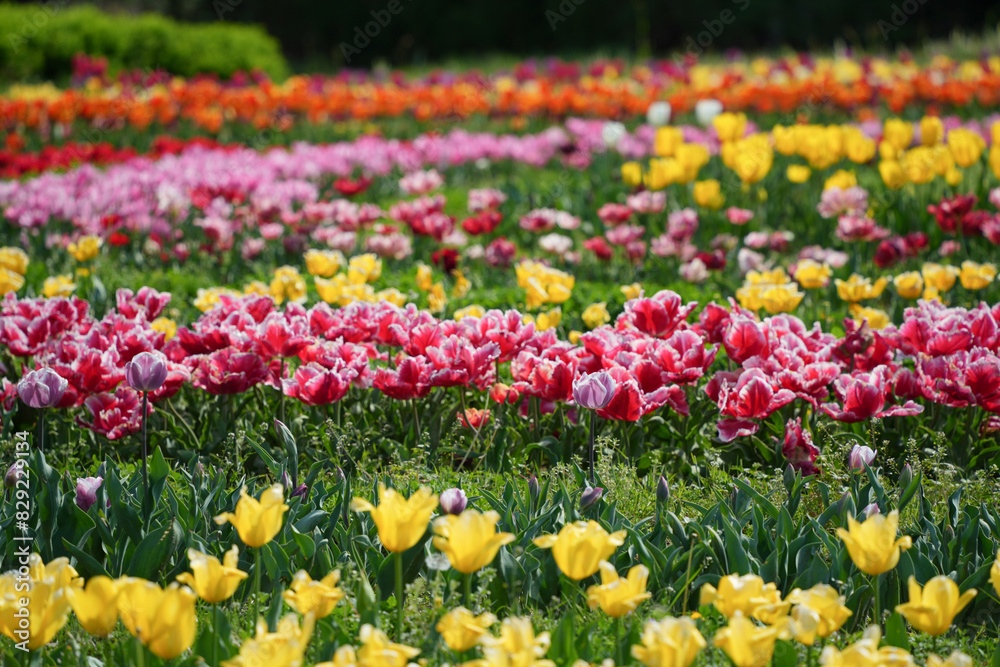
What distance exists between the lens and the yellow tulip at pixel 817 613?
1.54 metres

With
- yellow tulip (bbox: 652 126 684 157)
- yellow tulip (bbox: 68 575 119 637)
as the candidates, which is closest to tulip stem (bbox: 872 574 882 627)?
yellow tulip (bbox: 68 575 119 637)

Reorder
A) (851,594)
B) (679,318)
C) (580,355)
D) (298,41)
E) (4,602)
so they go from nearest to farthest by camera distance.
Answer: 1. (4,602)
2. (851,594)
3. (580,355)
4. (679,318)
5. (298,41)

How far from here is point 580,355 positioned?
2.94 m

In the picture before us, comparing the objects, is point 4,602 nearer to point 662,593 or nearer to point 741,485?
point 662,593

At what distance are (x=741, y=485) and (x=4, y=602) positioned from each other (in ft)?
5.37

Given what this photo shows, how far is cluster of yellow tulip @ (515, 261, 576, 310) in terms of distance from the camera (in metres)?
3.60

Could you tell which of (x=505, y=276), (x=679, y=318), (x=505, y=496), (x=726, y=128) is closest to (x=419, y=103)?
(x=726, y=128)

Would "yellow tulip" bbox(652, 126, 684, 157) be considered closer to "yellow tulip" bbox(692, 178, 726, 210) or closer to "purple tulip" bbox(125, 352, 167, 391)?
"yellow tulip" bbox(692, 178, 726, 210)

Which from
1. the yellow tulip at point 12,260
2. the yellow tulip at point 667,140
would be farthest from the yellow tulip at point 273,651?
the yellow tulip at point 667,140

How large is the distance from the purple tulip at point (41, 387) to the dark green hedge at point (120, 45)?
13.4 metres

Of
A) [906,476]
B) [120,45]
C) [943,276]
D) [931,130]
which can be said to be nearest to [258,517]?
[906,476]

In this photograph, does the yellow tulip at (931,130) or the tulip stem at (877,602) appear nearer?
the tulip stem at (877,602)

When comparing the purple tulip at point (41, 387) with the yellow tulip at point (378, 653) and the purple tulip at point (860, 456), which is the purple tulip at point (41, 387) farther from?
the purple tulip at point (860, 456)

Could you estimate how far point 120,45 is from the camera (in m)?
15.6
